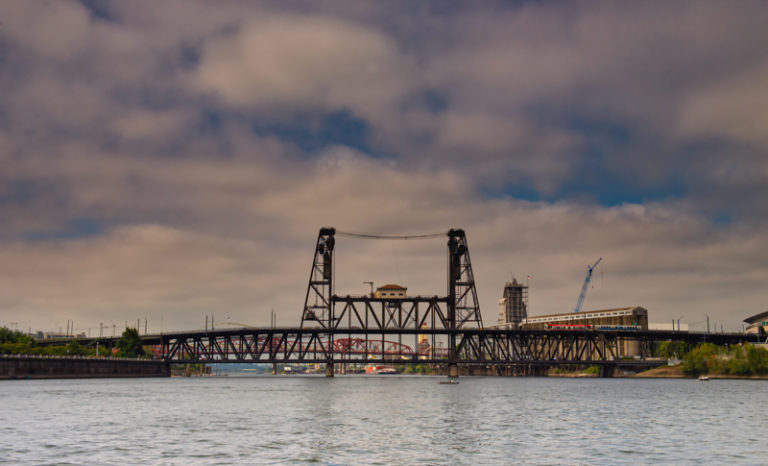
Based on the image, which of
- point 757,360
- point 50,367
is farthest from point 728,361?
point 50,367

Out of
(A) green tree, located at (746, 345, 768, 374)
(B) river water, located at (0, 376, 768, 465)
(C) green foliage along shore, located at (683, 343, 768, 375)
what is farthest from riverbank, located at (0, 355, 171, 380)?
(A) green tree, located at (746, 345, 768, 374)

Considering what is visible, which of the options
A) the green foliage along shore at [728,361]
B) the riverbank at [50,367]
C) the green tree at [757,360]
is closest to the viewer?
the riverbank at [50,367]

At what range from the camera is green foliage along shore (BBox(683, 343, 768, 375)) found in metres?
172

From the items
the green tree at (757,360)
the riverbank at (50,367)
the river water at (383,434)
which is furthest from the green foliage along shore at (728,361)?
the riverbank at (50,367)

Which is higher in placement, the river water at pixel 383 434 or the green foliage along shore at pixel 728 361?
the river water at pixel 383 434

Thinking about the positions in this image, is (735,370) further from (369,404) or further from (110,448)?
(110,448)

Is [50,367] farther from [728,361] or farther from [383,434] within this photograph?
[728,361]

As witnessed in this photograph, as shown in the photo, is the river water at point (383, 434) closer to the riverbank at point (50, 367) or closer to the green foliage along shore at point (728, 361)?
the riverbank at point (50, 367)

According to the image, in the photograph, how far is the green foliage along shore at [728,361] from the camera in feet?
564

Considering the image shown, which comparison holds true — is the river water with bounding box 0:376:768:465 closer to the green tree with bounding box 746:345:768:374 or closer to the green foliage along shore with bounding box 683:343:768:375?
the green tree with bounding box 746:345:768:374

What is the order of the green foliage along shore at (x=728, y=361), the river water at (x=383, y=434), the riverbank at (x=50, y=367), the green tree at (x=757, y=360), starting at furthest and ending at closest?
the green foliage along shore at (x=728, y=361) < the green tree at (x=757, y=360) < the riverbank at (x=50, y=367) < the river water at (x=383, y=434)

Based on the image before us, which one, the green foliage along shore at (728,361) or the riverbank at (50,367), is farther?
the green foliage along shore at (728,361)

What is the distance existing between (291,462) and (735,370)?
166 meters

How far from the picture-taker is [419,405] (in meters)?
81.8
